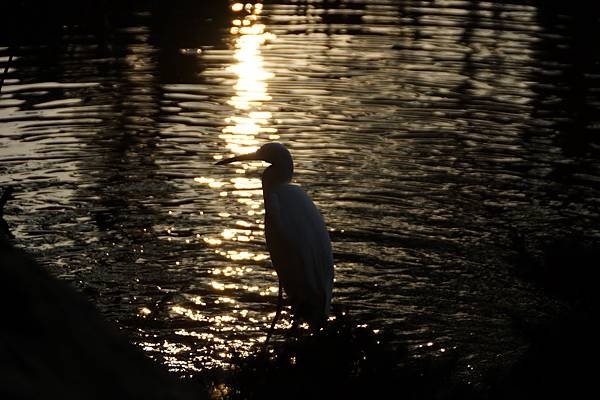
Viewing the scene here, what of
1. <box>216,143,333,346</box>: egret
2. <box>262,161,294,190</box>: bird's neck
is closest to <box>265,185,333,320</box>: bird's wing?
<box>216,143,333,346</box>: egret

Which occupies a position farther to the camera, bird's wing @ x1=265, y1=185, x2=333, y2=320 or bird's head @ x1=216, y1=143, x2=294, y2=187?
bird's head @ x1=216, y1=143, x2=294, y2=187

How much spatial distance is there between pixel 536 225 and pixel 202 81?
925 centimetres

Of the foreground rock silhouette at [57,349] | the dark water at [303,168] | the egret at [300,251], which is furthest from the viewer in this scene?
the dark water at [303,168]

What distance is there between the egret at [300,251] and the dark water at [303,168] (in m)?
0.67

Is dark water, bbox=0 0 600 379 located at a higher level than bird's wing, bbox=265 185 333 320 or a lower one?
lower

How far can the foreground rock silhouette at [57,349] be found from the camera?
225cm

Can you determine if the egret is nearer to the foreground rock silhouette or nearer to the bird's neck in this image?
the bird's neck

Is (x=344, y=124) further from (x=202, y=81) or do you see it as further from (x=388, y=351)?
(x=388, y=351)

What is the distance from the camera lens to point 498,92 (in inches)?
733

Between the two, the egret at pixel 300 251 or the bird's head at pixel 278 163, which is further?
the bird's head at pixel 278 163

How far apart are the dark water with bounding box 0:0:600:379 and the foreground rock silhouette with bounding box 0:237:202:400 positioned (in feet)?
12.9

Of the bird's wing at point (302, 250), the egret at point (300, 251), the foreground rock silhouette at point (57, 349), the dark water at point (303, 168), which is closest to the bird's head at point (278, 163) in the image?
the egret at point (300, 251)

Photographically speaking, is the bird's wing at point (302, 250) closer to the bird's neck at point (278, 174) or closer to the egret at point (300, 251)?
the egret at point (300, 251)

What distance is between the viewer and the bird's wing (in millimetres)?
7773
